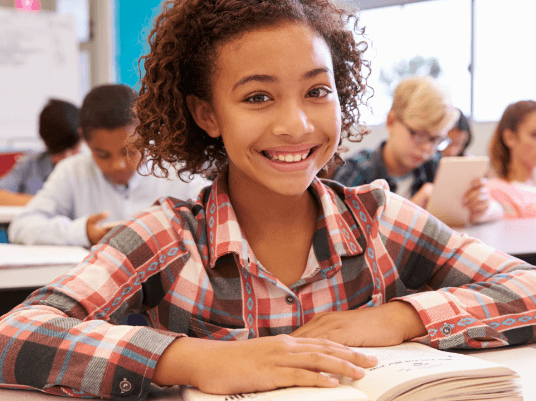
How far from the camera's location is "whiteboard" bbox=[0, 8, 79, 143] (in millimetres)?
4715

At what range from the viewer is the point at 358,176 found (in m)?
2.41

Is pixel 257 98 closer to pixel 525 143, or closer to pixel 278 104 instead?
pixel 278 104

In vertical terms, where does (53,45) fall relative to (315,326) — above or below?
above

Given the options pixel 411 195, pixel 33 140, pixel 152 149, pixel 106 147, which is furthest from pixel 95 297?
pixel 33 140

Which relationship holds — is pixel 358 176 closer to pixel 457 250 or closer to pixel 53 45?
pixel 457 250

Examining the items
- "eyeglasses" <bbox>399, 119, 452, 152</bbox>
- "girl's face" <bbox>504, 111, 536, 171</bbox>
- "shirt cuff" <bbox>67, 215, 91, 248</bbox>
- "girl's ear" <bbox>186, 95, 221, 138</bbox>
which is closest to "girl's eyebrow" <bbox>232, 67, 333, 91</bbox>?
"girl's ear" <bbox>186, 95, 221, 138</bbox>

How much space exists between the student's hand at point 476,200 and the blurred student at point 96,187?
40.1 inches

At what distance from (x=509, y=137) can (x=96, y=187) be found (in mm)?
2207

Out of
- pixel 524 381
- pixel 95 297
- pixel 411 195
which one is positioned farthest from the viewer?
pixel 411 195

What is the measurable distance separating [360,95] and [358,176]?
4.10 ft

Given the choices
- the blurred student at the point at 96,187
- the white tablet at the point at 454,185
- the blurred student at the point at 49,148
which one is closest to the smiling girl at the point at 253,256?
the blurred student at the point at 96,187

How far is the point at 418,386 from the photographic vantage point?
1.98ft

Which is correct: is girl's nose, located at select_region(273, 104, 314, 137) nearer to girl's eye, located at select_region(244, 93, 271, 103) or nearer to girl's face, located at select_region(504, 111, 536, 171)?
girl's eye, located at select_region(244, 93, 271, 103)

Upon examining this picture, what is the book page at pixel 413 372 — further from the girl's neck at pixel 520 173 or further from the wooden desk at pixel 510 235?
the girl's neck at pixel 520 173
